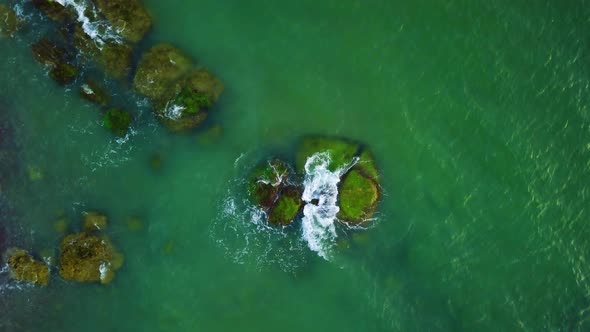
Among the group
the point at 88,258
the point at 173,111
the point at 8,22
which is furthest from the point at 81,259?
the point at 8,22

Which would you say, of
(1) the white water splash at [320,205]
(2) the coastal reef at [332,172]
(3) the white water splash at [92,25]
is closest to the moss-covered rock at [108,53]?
(3) the white water splash at [92,25]

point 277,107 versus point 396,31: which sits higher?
point 396,31

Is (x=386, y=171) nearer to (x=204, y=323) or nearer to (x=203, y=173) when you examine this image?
(x=203, y=173)

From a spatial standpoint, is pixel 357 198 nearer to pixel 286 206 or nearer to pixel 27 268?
pixel 286 206

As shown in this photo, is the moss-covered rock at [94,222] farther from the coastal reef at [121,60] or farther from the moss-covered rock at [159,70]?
the moss-covered rock at [159,70]

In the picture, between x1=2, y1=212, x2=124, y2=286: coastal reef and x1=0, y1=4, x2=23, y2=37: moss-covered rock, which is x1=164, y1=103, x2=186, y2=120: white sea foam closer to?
x1=2, y1=212, x2=124, y2=286: coastal reef

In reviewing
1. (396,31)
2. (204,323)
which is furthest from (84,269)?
(396,31)
